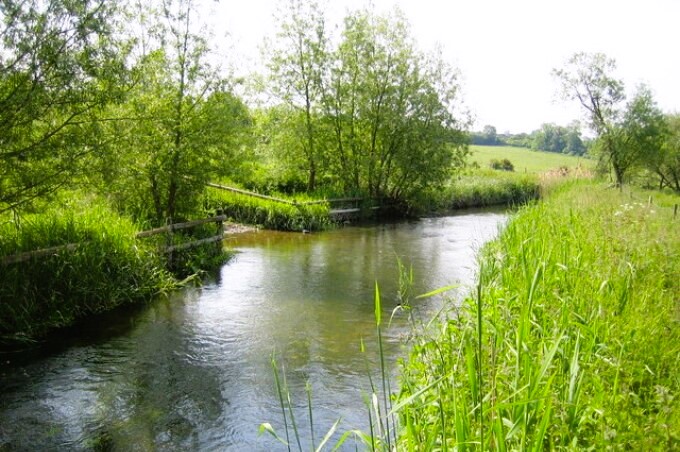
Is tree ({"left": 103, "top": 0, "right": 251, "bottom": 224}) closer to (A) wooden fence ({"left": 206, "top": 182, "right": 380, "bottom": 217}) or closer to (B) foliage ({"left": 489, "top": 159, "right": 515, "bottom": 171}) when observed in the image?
(A) wooden fence ({"left": 206, "top": 182, "right": 380, "bottom": 217})

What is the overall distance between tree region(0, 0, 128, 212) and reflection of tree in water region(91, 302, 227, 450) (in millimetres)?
2910

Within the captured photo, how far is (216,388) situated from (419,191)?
21641mm

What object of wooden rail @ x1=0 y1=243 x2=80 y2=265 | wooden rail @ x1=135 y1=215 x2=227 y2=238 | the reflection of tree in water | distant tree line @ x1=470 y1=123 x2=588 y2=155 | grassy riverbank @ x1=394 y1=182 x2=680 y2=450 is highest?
distant tree line @ x1=470 y1=123 x2=588 y2=155

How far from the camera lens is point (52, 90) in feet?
24.7

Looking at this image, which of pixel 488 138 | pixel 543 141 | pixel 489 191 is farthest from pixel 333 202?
pixel 543 141

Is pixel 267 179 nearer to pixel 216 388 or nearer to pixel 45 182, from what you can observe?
pixel 45 182

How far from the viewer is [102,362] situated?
7.20 meters

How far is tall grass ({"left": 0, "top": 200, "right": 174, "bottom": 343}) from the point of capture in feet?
25.9

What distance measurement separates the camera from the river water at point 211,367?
17.9ft

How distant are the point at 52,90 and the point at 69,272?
300 cm

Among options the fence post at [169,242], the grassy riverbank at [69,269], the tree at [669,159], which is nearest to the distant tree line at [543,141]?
the tree at [669,159]

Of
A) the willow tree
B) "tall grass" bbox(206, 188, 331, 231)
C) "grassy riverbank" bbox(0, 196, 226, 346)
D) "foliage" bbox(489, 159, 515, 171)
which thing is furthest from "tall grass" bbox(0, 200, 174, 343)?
"foliage" bbox(489, 159, 515, 171)

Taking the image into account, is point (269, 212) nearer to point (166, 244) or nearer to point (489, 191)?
point (166, 244)

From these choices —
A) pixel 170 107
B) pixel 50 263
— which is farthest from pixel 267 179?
pixel 50 263
